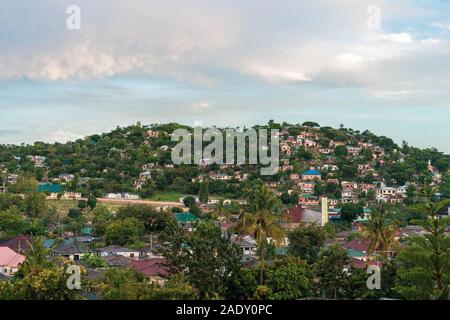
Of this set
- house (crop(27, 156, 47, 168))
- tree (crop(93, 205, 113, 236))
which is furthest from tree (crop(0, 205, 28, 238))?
house (crop(27, 156, 47, 168))

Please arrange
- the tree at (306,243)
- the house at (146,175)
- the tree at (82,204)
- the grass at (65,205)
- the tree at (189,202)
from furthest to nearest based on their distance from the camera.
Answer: the house at (146,175)
the tree at (189,202)
the tree at (82,204)
the grass at (65,205)
the tree at (306,243)

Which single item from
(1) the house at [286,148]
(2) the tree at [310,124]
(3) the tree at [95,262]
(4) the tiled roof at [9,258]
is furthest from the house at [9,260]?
(2) the tree at [310,124]

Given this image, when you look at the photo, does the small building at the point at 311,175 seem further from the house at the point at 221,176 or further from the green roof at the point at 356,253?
the green roof at the point at 356,253

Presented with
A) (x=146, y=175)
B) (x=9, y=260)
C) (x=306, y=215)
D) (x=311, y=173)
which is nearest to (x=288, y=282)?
(x=9, y=260)

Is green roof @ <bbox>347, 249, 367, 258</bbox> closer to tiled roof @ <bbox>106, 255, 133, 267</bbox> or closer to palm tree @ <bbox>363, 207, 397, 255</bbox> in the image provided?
palm tree @ <bbox>363, 207, 397, 255</bbox>

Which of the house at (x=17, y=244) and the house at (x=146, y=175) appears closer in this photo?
the house at (x=17, y=244)
